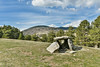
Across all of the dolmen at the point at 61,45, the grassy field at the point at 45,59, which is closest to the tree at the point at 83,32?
the dolmen at the point at 61,45

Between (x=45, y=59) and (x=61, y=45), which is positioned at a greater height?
(x=61, y=45)

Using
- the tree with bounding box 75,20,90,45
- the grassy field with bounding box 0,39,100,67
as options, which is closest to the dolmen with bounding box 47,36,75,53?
the grassy field with bounding box 0,39,100,67

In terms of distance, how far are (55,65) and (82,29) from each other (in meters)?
28.1

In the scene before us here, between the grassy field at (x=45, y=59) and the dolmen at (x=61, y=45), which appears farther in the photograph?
the dolmen at (x=61, y=45)

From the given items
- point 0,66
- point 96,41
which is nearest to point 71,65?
point 0,66

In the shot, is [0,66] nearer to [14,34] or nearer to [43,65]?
[43,65]

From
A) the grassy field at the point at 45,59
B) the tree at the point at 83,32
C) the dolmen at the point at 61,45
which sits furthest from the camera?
the tree at the point at 83,32

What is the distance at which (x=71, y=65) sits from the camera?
31.6 ft

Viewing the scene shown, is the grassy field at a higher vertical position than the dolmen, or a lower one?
lower

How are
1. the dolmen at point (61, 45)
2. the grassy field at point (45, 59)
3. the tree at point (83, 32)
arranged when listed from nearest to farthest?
1. the grassy field at point (45, 59)
2. the dolmen at point (61, 45)
3. the tree at point (83, 32)

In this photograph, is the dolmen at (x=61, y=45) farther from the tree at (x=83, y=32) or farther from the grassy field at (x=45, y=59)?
the tree at (x=83, y=32)

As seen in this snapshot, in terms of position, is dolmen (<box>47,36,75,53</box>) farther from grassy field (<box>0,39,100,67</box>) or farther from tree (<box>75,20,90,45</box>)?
tree (<box>75,20,90,45</box>)

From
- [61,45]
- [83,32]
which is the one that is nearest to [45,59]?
[61,45]

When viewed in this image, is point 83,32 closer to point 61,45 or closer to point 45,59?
point 61,45
